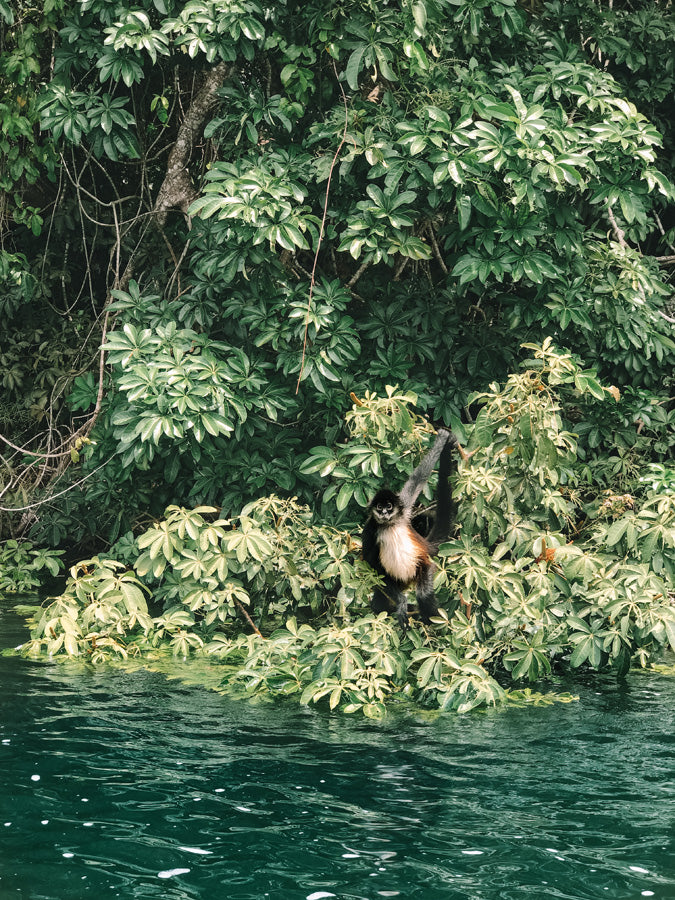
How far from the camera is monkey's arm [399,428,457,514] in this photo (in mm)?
7262

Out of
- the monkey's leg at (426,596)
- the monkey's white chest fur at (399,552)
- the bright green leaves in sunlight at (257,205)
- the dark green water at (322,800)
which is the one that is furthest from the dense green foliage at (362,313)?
the dark green water at (322,800)

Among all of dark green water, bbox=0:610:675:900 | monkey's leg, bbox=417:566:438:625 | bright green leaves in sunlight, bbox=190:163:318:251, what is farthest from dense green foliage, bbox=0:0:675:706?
dark green water, bbox=0:610:675:900

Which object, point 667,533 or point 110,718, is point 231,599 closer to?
point 110,718

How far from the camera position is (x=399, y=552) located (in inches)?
289

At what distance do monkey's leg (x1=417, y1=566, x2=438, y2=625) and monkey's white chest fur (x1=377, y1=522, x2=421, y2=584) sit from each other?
0.09 meters

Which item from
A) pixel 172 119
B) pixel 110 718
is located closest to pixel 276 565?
pixel 110 718

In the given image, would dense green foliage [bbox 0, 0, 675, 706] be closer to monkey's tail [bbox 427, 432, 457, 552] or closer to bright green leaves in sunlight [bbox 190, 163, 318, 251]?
bright green leaves in sunlight [bbox 190, 163, 318, 251]

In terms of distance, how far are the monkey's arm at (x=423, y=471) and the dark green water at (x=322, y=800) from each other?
4.64 ft

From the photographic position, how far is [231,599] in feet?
26.8

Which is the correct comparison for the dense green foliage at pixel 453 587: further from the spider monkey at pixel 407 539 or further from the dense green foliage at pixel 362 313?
the spider monkey at pixel 407 539

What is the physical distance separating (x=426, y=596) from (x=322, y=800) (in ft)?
7.63

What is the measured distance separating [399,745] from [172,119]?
275 inches

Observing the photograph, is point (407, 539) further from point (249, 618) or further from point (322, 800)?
point (322, 800)

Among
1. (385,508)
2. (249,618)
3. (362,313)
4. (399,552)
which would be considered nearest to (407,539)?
(399,552)
